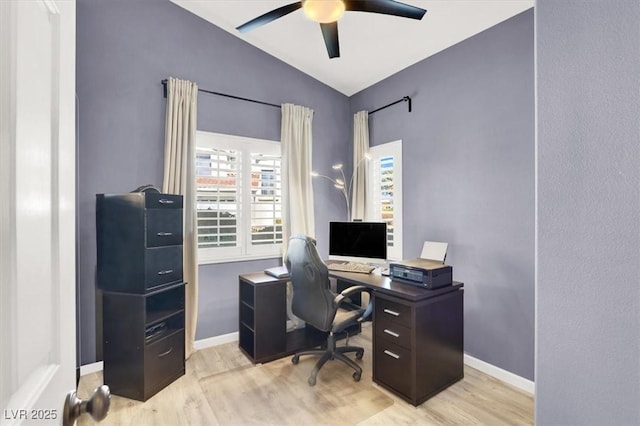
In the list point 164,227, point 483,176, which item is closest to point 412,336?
point 483,176

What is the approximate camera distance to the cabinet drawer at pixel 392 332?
2186 millimetres

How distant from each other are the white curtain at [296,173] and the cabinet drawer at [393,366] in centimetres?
157

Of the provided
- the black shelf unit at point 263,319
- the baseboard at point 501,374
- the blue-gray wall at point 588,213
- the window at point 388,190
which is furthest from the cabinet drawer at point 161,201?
the baseboard at point 501,374

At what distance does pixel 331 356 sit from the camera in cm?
265

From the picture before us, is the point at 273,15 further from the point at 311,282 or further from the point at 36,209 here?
the point at 36,209

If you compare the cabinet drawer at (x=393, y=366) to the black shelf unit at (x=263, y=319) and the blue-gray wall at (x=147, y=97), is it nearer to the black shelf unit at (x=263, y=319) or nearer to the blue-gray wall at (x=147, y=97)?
the black shelf unit at (x=263, y=319)

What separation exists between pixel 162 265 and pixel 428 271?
1995 millimetres

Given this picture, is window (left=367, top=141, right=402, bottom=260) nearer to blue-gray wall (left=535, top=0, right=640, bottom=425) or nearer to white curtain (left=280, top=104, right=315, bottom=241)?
white curtain (left=280, top=104, right=315, bottom=241)

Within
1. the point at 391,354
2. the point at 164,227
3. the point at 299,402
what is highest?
the point at 164,227

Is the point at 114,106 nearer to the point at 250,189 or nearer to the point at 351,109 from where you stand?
the point at 250,189

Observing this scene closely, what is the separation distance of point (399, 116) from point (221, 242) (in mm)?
2344

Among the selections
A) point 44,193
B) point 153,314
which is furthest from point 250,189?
point 44,193

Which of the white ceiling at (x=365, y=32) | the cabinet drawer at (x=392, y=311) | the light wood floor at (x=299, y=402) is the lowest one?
the light wood floor at (x=299, y=402)

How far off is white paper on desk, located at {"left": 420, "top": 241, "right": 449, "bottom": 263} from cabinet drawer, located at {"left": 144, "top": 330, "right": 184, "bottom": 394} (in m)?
2.15
